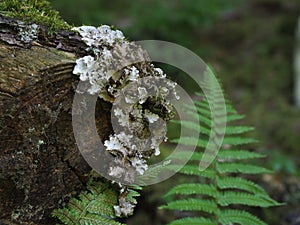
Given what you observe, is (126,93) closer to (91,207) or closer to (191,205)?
(91,207)

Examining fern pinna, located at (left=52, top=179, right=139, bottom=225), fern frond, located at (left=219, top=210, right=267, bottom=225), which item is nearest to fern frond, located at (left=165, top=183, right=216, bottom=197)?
fern frond, located at (left=219, top=210, right=267, bottom=225)

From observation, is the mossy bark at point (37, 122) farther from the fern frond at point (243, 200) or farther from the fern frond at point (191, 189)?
the fern frond at point (243, 200)

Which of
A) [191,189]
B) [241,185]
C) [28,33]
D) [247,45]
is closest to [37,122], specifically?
[28,33]

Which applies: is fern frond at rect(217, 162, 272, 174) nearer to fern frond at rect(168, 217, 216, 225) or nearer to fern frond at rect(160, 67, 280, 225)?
fern frond at rect(160, 67, 280, 225)

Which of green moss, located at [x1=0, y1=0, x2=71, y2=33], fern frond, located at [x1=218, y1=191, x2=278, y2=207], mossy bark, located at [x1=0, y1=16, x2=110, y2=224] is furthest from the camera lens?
fern frond, located at [x1=218, y1=191, x2=278, y2=207]

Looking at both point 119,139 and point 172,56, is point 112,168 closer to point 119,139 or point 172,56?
point 119,139

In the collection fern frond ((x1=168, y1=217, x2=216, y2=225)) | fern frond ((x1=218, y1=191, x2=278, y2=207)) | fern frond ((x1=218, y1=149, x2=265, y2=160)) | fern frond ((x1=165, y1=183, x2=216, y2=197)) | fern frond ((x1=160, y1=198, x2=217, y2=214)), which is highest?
fern frond ((x1=218, y1=149, x2=265, y2=160))
